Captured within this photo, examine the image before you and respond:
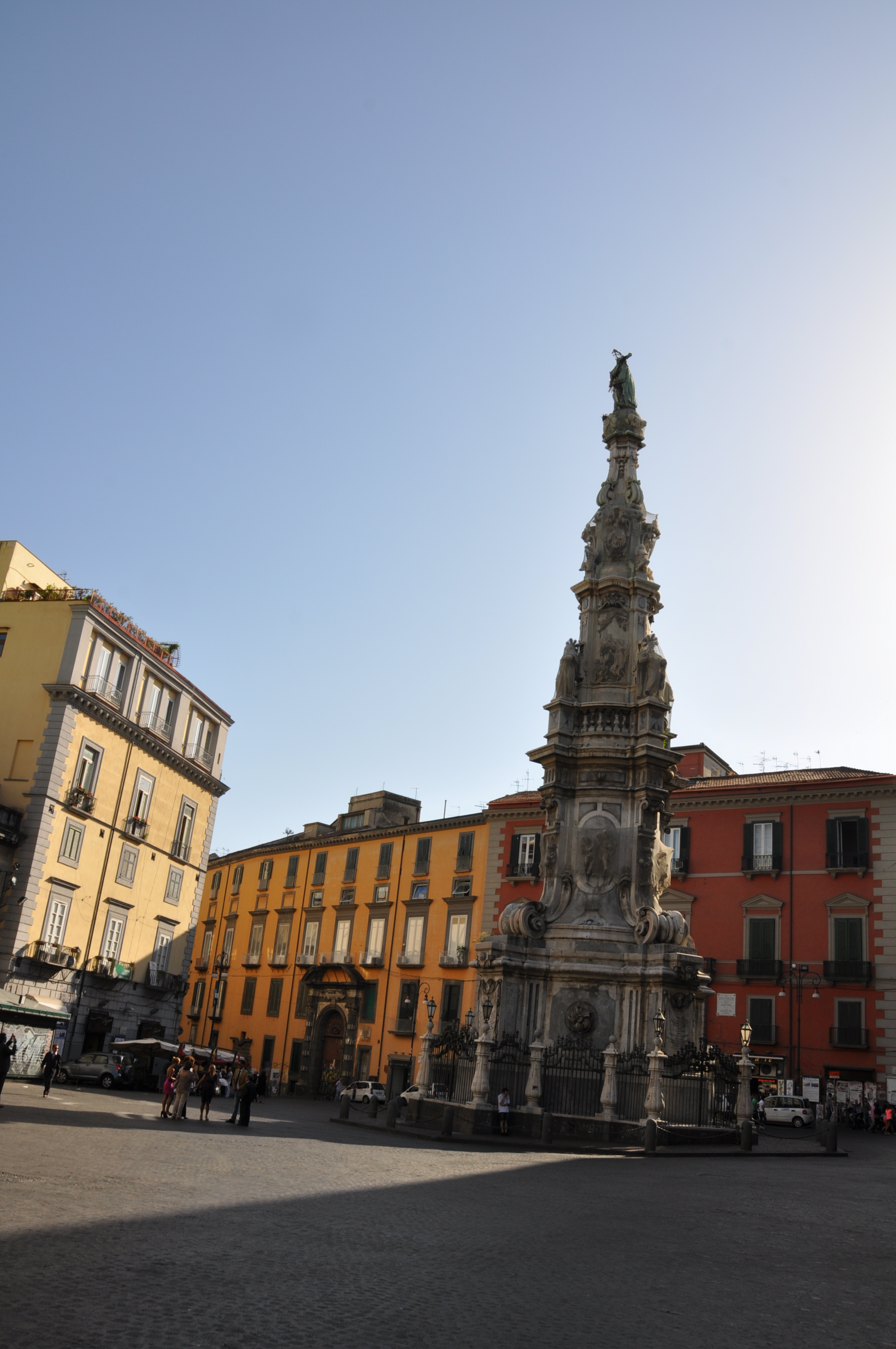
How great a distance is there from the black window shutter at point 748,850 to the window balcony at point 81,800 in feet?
79.6

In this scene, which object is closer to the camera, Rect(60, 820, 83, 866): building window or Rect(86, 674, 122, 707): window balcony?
Rect(60, 820, 83, 866): building window

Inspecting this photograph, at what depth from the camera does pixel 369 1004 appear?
52.1m

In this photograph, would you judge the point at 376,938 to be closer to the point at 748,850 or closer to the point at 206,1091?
the point at 748,850

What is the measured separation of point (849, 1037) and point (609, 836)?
18.3m

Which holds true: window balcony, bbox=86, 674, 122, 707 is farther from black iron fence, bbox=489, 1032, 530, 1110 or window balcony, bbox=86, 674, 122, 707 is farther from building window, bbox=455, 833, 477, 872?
black iron fence, bbox=489, 1032, 530, 1110

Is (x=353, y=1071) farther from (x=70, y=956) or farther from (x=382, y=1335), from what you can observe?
(x=382, y=1335)

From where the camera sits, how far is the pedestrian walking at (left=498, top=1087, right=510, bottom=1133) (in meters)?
21.2

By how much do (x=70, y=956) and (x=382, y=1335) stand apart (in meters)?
32.8

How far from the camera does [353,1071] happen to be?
5122 cm

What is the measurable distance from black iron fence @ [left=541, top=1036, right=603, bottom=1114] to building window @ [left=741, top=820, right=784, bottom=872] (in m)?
21.7

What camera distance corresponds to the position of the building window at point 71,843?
120 ft

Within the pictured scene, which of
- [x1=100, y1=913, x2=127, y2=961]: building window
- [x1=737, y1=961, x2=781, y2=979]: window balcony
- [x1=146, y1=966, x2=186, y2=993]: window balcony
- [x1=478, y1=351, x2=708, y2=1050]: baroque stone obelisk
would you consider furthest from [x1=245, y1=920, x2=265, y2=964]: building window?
[x1=478, y1=351, x2=708, y2=1050]: baroque stone obelisk

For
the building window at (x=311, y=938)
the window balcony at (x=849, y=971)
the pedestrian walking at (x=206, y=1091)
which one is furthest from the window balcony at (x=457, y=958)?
the pedestrian walking at (x=206, y=1091)

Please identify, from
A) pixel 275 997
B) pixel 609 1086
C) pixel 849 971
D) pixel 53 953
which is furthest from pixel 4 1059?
pixel 275 997
